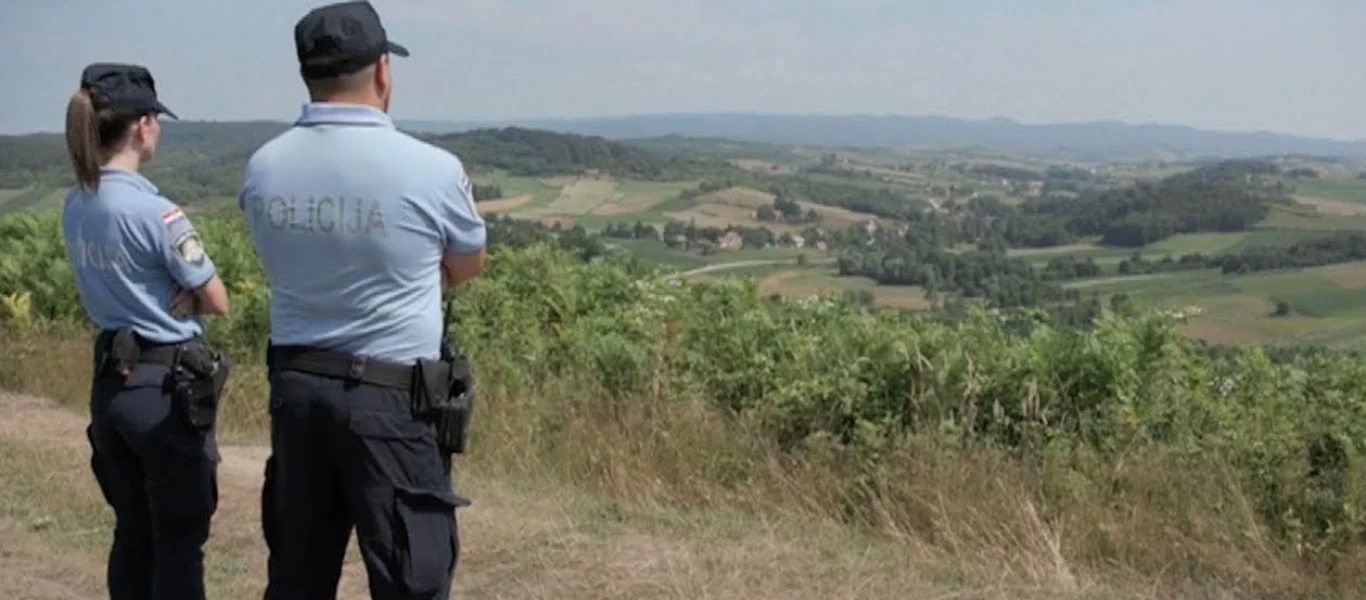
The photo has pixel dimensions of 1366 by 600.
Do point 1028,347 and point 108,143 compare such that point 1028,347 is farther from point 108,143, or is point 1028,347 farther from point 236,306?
point 236,306

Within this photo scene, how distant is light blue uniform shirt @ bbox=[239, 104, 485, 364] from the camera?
9.79 feet

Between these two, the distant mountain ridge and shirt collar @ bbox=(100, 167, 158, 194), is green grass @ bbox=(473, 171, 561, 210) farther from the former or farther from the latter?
the distant mountain ridge

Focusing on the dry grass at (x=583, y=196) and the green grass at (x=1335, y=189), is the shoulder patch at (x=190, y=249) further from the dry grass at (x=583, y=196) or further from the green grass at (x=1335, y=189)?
the green grass at (x=1335, y=189)

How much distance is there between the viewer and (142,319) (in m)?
3.90

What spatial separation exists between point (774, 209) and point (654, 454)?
39425 millimetres

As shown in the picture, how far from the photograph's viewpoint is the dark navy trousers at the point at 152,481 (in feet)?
12.6

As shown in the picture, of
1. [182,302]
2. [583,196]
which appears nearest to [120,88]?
[182,302]

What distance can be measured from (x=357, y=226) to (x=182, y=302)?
1262 millimetres

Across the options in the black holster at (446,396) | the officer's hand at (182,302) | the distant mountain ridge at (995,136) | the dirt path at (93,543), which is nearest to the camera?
the black holster at (446,396)

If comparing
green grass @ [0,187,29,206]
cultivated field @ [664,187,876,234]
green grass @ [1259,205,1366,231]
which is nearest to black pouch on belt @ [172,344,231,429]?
green grass @ [0,187,29,206]

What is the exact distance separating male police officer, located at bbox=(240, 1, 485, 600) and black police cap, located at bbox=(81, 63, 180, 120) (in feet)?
3.16

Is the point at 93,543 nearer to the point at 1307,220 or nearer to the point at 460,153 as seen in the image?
the point at 460,153

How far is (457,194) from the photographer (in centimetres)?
305

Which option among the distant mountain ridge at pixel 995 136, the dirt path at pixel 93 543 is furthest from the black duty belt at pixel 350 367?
the distant mountain ridge at pixel 995 136
